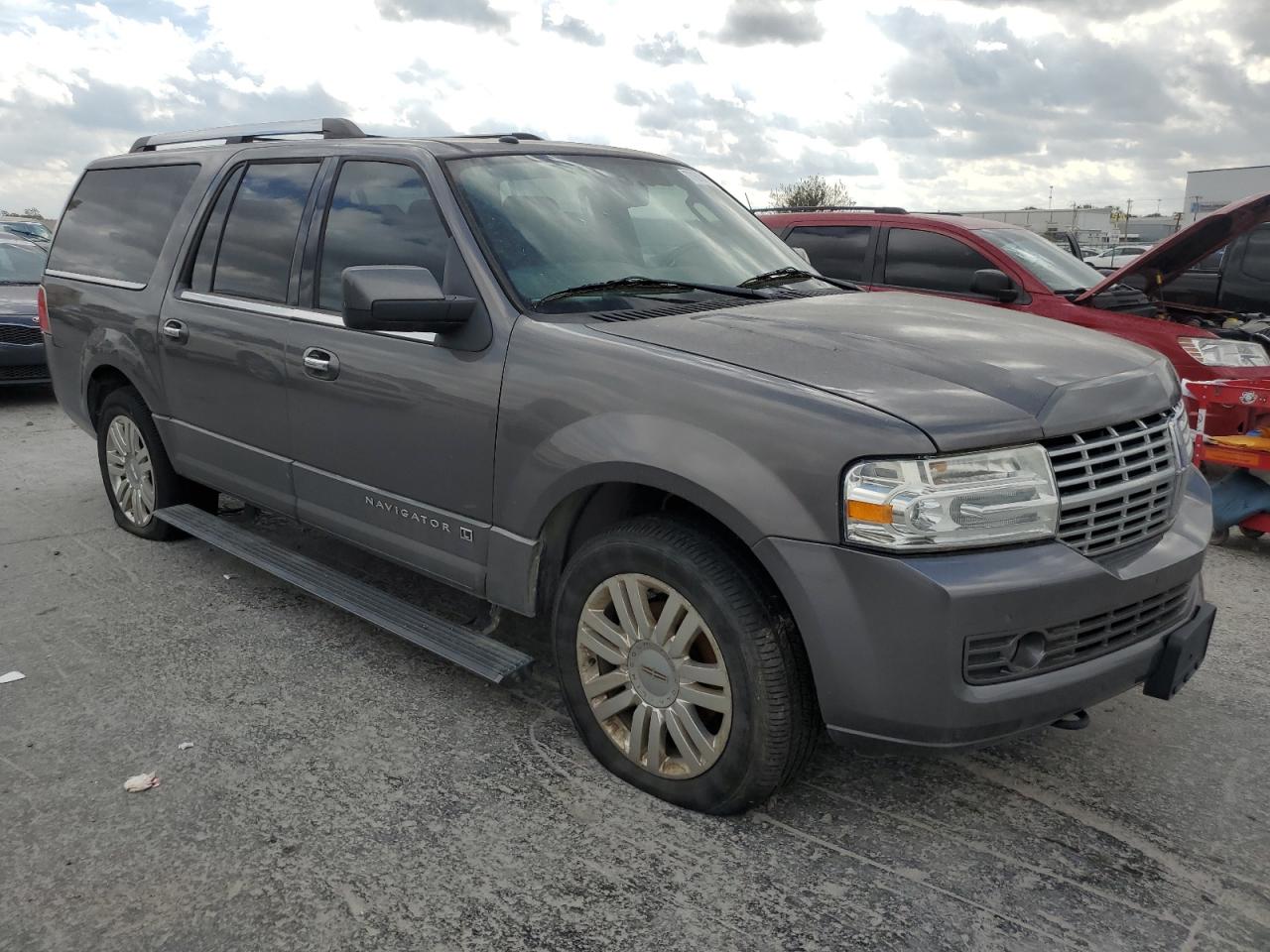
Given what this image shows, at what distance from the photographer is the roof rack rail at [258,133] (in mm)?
4391

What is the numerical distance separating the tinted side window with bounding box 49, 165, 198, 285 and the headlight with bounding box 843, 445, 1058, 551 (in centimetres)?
372

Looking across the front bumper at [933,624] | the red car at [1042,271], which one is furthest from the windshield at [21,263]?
the front bumper at [933,624]

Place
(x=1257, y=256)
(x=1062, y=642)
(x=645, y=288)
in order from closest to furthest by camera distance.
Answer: (x=1062, y=642) < (x=645, y=288) < (x=1257, y=256)

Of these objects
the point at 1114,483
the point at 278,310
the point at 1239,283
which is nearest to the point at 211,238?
the point at 278,310

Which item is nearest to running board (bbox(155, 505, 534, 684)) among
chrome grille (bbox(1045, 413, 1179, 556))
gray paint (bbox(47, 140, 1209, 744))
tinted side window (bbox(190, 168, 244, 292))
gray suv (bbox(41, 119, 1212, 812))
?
gray suv (bbox(41, 119, 1212, 812))

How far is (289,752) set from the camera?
330 centimetres

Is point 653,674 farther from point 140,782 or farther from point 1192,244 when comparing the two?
point 1192,244

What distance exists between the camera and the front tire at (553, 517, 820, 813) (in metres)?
2.67

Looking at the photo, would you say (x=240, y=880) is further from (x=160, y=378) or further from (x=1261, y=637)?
(x=1261, y=637)

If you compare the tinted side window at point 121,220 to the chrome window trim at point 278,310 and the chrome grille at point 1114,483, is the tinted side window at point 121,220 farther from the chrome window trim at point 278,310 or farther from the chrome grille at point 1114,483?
the chrome grille at point 1114,483

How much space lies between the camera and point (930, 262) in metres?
7.58

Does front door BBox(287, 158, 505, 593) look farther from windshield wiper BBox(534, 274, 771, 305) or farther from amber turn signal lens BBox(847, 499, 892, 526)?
amber turn signal lens BBox(847, 499, 892, 526)

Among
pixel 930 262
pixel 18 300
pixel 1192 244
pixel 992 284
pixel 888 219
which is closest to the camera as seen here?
pixel 1192 244

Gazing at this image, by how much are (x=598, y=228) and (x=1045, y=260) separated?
5084 millimetres
